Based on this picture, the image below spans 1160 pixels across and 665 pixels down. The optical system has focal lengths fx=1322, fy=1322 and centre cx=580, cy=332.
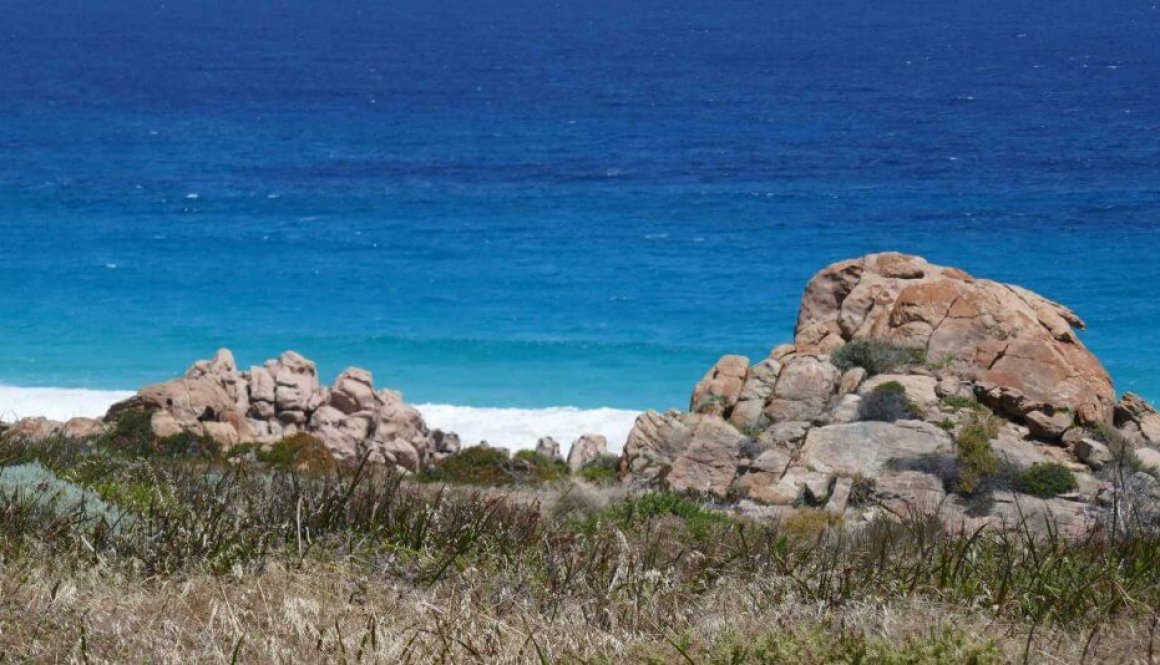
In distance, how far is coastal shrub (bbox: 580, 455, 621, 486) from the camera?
832 inches

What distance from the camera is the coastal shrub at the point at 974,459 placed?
17766mm

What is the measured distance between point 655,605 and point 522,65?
308 feet

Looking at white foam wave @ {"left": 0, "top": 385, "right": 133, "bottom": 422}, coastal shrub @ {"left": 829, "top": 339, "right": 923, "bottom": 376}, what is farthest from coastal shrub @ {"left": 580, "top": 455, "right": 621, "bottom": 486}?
white foam wave @ {"left": 0, "top": 385, "right": 133, "bottom": 422}

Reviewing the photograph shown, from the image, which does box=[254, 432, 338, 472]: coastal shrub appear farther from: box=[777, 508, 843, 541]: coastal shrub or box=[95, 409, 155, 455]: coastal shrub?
box=[777, 508, 843, 541]: coastal shrub

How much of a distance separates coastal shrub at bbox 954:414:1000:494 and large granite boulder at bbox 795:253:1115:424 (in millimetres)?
1506

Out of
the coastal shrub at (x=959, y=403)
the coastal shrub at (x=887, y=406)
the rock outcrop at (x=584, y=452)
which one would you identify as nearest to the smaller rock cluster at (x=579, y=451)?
the rock outcrop at (x=584, y=452)

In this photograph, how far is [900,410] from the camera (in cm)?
2003

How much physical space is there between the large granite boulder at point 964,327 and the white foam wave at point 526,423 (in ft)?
22.5

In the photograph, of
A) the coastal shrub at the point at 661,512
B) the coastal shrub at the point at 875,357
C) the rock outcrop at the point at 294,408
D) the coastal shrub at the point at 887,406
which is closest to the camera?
the coastal shrub at the point at 661,512

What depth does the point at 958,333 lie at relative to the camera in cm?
2148

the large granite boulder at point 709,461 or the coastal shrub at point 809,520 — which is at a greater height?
the large granite boulder at point 709,461

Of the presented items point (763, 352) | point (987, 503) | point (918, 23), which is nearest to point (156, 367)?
point (763, 352)

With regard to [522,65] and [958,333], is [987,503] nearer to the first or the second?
[958,333]

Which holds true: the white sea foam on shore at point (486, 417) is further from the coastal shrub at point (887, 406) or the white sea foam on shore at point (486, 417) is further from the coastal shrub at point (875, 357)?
the coastal shrub at point (887, 406)
